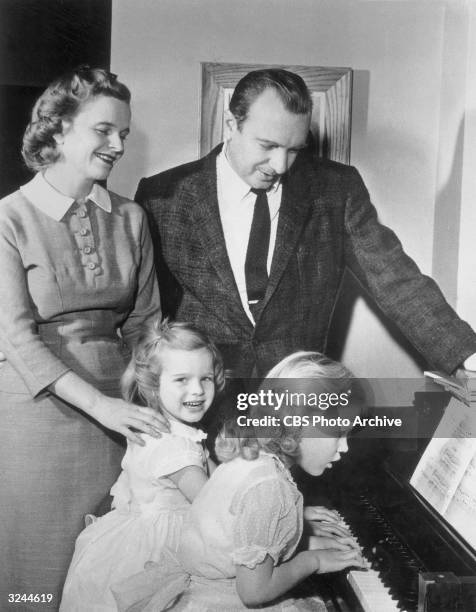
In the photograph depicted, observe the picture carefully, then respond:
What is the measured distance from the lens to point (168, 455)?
1385mm

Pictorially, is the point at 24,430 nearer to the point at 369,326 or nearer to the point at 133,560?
the point at 133,560

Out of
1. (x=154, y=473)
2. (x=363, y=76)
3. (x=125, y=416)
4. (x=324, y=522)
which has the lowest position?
(x=324, y=522)

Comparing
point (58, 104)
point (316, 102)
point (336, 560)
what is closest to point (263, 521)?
point (336, 560)

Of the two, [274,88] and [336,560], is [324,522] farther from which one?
[274,88]

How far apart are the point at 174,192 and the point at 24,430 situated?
27.3 inches

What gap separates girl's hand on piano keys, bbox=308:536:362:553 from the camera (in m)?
1.30

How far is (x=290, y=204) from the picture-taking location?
1682mm

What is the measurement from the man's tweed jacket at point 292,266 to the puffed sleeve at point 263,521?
50 centimetres

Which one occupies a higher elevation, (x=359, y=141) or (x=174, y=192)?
(x=359, y=141)

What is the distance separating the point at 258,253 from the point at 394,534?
763 millimetres

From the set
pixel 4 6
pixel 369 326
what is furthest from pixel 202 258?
pixel 4 6

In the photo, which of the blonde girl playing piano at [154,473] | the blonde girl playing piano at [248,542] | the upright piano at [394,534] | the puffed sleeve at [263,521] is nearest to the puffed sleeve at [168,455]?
the blonde girl playing piano at [154,473]

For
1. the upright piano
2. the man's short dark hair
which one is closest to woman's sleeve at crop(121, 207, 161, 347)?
the man's short dark hair

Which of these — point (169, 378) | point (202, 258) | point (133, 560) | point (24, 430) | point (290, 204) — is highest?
point (290, 204)
